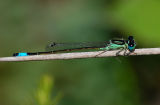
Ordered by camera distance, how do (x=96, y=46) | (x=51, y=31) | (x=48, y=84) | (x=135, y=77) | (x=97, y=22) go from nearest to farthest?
(x=48, y=84) < (x=96, y=46) < (x=135, y=77) < (x=97, y=22) < (x=51, y=31)

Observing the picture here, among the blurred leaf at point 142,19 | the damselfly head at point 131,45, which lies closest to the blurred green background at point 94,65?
the blurred leaf at point 142,19

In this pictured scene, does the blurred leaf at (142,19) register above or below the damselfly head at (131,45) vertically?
above

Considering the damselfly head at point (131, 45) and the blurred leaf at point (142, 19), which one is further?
the blurred leaf at point (142, 19)

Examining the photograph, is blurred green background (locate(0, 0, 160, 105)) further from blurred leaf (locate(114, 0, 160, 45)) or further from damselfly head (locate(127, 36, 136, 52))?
damselfly head (locate(127, 36, 136, 52))

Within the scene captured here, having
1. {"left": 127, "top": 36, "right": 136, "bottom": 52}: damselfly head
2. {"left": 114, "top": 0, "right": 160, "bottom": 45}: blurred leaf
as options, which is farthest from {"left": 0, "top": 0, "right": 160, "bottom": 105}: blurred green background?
{"left": 127, "top": 36, "right": 136, "bottom": 52}: damselfly head

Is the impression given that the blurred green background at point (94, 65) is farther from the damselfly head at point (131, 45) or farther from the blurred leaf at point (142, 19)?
Answer: the damselfly head at point (131, 45)

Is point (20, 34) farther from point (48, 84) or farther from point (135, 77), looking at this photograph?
point (48, 84)

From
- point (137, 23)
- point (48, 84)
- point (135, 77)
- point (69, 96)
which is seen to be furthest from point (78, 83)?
point (48, 84)

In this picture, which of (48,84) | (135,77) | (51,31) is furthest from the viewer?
(51,31)

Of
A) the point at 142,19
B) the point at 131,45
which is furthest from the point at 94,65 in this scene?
the point at 131,45
